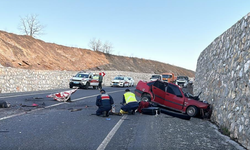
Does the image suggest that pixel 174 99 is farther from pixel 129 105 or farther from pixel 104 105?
pixel 104 105

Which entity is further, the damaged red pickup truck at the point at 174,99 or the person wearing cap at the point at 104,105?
the damaged red pickup truck at the point at 174,99

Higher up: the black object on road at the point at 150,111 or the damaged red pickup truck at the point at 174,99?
the damaged red pickup truck at the point at 174,99

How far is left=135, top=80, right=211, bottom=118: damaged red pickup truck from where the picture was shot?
12.1m

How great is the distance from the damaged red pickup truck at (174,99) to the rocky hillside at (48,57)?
76.4 feet

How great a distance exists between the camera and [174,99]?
12.8 metres

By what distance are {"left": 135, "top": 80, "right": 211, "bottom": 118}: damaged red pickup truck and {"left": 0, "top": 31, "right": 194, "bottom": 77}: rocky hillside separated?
23.3m

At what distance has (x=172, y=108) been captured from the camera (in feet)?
42.3

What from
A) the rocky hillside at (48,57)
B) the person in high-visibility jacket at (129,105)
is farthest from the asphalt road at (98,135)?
the rocky hillside at (48,57)

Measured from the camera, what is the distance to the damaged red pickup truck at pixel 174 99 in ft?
39.6

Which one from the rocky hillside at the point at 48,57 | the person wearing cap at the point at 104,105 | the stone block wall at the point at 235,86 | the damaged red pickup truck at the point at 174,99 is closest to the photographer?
the stone block wall at the point at 235,86

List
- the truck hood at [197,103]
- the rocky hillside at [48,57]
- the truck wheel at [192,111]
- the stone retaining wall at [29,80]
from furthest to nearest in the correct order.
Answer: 1. the rocky hillside at [48,57]
2. the stone retaining wall at [29,80]
3. the truck wheel at [192,111]
4. the truck hood at [197,103]

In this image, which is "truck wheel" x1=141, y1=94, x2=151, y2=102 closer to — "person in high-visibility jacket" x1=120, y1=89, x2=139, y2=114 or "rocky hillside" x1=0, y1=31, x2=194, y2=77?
"person in high-visibility jacket" x1=120, y1=89, x2=139, y2=114

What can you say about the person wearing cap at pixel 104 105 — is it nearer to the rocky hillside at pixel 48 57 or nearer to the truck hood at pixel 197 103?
the truck hood at pixel 197 103

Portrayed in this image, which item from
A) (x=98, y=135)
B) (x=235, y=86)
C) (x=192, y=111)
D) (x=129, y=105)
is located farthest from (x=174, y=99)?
(x=98, y=135)
